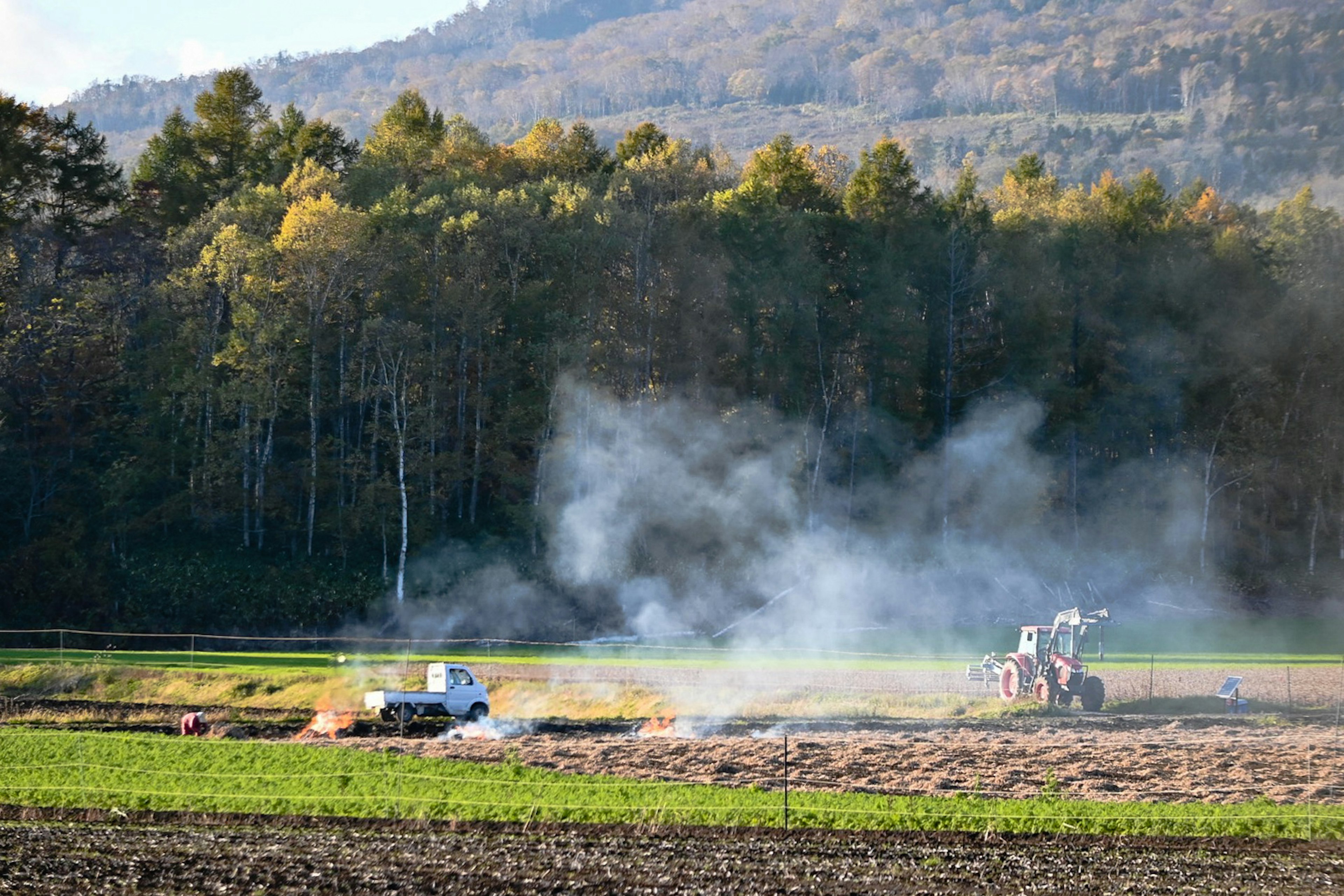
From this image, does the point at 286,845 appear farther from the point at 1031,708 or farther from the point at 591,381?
the point at 591,381

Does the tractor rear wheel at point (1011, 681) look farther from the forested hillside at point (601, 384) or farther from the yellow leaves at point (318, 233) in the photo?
the yellow leaves at point (318, 233)

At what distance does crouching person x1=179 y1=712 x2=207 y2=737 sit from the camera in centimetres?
2636

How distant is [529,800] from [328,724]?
8416 millimetres

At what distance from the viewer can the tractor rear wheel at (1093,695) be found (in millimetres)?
31172

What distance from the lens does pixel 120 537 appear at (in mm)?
47844

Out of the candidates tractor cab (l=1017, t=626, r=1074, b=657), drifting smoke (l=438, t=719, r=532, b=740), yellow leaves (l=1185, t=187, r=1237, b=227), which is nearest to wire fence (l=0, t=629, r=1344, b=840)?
drifting smoke (l=438, t=719, r=532, b=740)

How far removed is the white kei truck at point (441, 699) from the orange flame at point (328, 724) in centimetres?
83

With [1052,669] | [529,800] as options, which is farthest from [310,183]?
[529,800]

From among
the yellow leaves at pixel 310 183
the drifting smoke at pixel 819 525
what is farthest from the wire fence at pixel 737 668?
the yellow leaves at pixel 310 183

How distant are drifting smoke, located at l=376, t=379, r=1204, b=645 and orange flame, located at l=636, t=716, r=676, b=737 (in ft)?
49.5

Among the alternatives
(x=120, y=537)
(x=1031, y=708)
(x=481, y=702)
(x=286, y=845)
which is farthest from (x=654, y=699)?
(x=120, y=537)

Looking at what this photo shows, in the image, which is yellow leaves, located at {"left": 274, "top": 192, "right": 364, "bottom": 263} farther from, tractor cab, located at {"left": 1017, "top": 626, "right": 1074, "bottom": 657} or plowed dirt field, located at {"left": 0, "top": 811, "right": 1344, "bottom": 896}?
plowed dirt field, located at {"left": 0, "top": 811, "right": 1344, "bottom": 896}

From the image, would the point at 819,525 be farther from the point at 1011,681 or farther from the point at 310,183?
the point at 310,183

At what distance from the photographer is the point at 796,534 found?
51125mm
